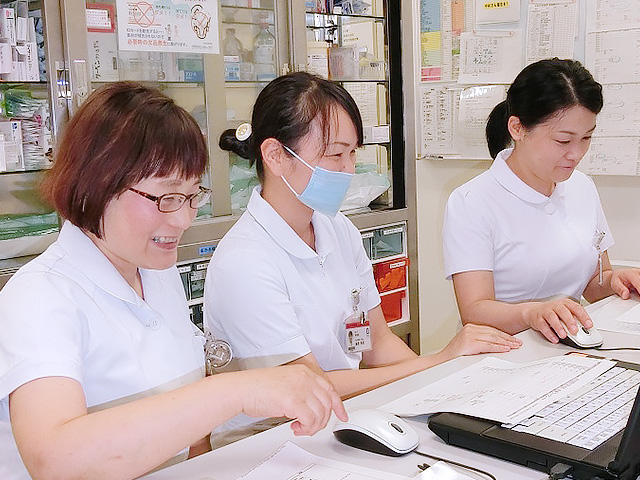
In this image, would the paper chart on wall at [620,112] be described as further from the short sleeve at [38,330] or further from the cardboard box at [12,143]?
the short sleeve at [38,330]

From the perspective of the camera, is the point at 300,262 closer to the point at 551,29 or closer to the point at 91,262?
the point at 91,262

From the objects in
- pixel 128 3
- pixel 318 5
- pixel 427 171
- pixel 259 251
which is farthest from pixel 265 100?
pixel 427 171

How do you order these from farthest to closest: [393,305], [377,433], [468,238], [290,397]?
[393,305] → [468,238] → [377,433] → [290,397]

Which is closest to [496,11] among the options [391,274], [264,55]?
[264,55]

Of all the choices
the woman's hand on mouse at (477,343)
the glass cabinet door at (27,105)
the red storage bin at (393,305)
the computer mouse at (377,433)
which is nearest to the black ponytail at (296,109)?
the woman's hand on mouse at (477,343)

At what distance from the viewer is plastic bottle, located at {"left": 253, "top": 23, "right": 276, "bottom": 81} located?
121 inches

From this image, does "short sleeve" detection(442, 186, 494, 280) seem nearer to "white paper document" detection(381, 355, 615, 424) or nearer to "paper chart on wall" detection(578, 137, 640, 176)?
"white paper document" detection(381, 355, 615, 424)

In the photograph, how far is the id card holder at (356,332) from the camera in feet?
5.80

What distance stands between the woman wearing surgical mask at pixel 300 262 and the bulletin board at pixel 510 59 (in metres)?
1.59

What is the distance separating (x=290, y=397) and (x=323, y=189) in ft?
2.66


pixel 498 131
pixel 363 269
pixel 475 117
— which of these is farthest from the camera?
pixel 475 117

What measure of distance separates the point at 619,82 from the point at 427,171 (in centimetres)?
99

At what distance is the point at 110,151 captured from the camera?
3.67 ft

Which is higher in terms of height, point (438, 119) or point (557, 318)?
point (438, 119)
